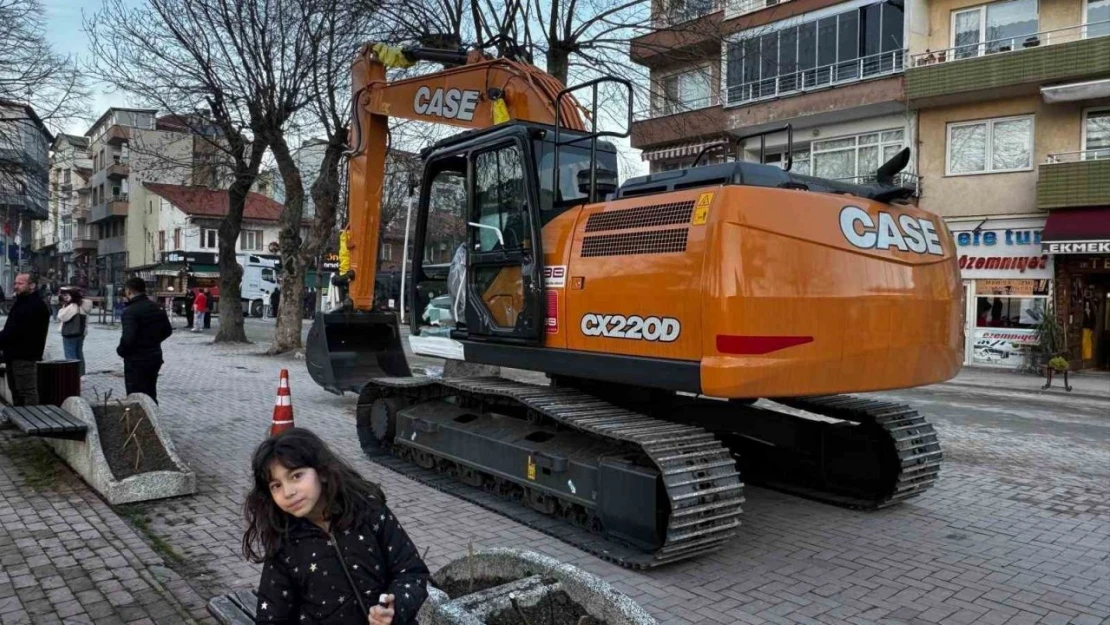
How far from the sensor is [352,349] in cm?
945

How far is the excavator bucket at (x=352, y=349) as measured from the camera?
903cm

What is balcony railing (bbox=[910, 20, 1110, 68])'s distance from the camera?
1848 centimetres

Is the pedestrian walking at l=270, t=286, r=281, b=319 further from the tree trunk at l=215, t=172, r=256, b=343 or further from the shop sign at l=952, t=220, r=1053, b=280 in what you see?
the shop sign at l=952, t=220, r=1053, b=280

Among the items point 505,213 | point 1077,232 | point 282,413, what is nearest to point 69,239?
point 1077,232

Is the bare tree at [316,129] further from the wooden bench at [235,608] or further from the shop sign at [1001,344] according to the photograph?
the shop sign at [1001,344]

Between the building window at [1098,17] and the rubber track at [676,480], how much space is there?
18.8 meters

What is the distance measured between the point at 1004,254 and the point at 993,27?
5.74m

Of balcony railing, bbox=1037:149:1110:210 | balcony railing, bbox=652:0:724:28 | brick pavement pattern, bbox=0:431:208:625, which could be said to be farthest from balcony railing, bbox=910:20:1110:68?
brick pavement pattern, bbox=0:431:208:625

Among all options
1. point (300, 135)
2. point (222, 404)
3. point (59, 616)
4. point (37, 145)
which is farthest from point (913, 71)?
point (37, 145)

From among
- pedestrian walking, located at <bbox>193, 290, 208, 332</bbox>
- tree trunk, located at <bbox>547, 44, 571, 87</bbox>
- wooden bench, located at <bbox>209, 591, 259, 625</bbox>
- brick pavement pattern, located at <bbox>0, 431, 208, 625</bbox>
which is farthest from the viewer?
pedestrian walking, located at <bbox>193, 290, 208, 332</bbox>

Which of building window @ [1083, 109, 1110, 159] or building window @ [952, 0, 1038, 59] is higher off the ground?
building window @ [952, 0, 1038, 59]

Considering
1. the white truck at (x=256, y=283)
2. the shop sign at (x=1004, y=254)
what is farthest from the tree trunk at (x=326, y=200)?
the white truck at (x=256, y=283)

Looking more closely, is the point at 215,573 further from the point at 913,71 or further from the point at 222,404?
the point at 913,71

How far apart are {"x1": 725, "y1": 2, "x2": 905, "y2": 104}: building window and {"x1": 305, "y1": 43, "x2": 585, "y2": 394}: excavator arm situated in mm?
14056
